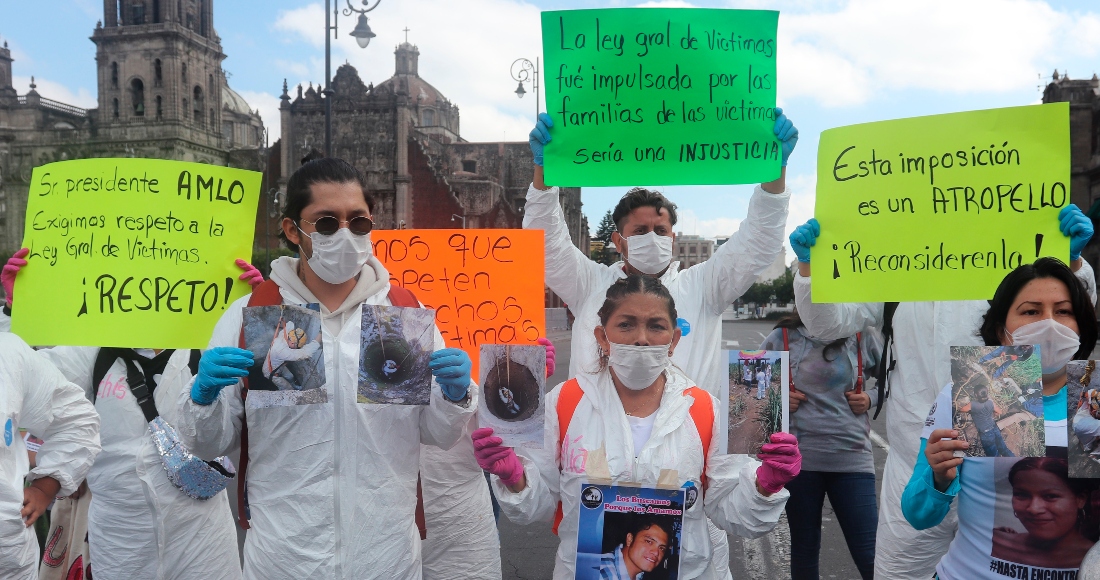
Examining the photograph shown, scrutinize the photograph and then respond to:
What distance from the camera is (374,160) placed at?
52.1m

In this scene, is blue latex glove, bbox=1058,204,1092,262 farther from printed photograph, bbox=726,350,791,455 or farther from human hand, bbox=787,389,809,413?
human hand, bbox=787,389,809,413

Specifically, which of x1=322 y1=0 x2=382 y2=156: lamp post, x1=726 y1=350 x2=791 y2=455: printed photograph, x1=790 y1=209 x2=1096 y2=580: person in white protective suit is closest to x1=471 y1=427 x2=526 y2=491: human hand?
x1=726 y1=350 x2=791 y2=455: printed photograph

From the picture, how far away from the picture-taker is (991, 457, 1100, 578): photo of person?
7.66ft

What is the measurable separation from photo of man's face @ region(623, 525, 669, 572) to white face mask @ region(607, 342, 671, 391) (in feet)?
1.59

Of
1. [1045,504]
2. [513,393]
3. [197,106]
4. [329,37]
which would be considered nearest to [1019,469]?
[1045,504]

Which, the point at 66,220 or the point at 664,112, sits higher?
the point at 664,112

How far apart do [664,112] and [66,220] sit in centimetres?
258

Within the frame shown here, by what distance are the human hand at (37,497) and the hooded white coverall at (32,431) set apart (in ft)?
0.07

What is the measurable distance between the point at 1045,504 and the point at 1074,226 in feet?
3.84

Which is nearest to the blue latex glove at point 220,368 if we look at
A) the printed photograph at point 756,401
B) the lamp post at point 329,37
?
the printed photograph at point 756,401

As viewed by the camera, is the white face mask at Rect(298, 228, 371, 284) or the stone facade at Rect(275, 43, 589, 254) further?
the stone facade at Rect(275, 43, 589, 254)

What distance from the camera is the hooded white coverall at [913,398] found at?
325cm

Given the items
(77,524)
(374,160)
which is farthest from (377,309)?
(374,160)

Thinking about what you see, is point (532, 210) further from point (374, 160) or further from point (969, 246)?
point (374, 160)
